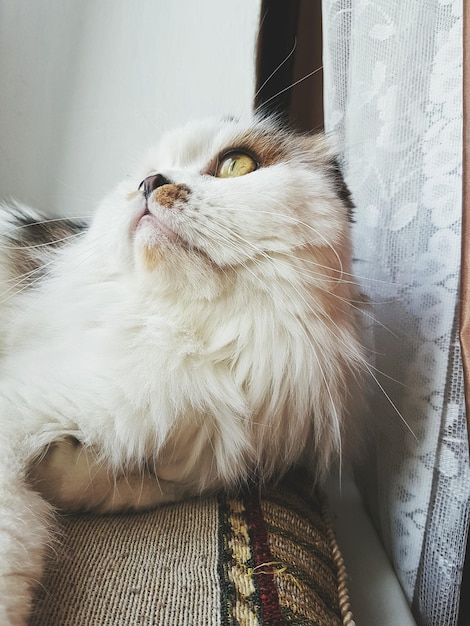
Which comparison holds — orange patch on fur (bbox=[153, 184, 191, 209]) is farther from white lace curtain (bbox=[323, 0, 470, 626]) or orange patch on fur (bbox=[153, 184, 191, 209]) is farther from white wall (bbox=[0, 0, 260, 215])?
white wall (bbox=[0, 0, 260, 215])

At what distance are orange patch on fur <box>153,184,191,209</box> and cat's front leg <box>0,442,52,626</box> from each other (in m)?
0.40

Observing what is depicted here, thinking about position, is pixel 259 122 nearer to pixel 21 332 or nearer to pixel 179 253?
pixel 179 253

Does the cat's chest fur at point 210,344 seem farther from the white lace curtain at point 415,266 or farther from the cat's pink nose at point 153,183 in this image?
the white lace curtain at point 415,266

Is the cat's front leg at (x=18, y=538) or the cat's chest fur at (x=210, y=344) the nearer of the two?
the cat's front leg at (x=18, y=538)

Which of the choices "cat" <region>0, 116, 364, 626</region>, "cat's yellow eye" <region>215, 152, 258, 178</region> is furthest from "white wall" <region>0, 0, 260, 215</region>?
"cat" <region>0, 116, 364, 626</region>

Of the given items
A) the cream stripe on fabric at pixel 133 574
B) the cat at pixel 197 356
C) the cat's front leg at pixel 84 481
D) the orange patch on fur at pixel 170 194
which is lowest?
the cream stripe on fabric at pixel 133 574

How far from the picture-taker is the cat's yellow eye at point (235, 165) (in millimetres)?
869

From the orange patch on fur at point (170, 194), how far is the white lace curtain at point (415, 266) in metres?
0.37

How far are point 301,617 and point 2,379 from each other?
21.3 inches

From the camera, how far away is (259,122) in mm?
1003

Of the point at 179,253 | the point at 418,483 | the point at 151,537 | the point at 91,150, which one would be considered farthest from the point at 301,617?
the point at 91,150

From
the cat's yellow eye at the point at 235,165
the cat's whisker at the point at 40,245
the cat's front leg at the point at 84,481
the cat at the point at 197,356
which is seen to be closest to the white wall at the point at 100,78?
the cat's whisker at the point at 40,245

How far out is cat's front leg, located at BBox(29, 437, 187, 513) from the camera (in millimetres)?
718

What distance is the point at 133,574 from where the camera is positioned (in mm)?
599
